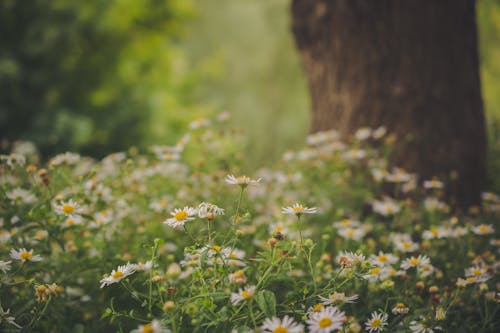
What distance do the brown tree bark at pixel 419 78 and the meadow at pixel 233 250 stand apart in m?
0.17

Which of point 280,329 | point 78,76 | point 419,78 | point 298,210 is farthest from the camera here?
point 78,76

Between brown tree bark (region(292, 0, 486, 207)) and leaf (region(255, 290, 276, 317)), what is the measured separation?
1.73 meters

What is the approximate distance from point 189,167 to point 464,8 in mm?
1906

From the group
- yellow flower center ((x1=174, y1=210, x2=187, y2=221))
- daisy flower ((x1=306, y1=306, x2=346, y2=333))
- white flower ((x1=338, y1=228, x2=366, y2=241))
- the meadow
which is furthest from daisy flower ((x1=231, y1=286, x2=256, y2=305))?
white flower ((x1=338, y1=228, x2=366, y2=241))

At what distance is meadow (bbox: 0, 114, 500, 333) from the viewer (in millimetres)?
1007

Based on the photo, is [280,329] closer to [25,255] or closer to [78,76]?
[25,255]

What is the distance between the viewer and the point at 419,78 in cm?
237

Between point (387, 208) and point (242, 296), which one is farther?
point (387, 208)

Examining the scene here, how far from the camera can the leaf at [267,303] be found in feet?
2.99

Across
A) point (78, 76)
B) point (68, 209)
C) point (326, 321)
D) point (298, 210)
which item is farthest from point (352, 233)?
point (78, 76)

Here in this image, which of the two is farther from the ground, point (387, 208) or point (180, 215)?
point (180, 215)

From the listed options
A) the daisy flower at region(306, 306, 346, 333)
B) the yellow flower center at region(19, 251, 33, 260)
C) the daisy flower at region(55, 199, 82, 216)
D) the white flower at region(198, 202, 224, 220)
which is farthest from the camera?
the daisy flower at region(55, 199, 82, 216)

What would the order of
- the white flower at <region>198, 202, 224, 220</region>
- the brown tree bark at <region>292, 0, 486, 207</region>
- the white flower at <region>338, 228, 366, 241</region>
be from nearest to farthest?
1. the white flower at <region>198, 202, 224, 220</region>
2. the white flower at <region>338, 228, 366, 241</region>
3. the brown tree bark at <region>292, 0, 486, 207</region>

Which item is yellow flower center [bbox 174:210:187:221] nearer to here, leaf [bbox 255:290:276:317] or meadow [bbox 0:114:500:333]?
meadow [bbox 0:114:500:333]
